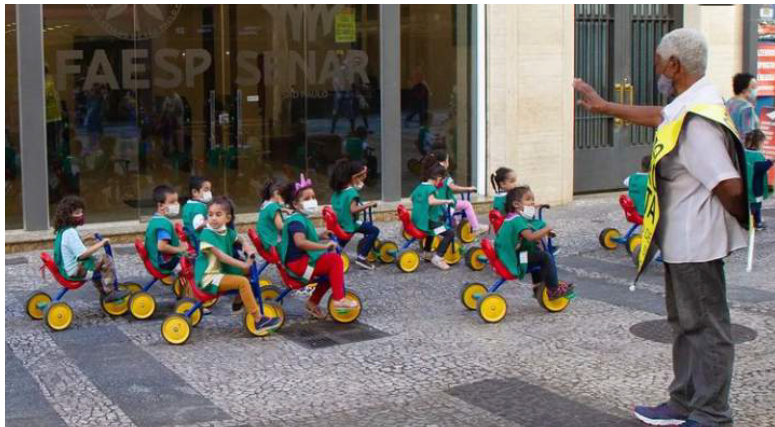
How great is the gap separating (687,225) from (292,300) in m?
4.92

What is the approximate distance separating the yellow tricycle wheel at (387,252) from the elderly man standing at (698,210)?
5976 mm

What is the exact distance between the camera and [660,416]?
20.0 feet

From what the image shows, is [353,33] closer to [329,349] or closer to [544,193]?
[544,193]

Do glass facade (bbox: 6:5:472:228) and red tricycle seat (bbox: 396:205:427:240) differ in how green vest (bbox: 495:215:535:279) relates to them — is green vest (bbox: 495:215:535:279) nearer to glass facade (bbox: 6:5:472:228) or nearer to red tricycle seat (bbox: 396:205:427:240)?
red tricycle seat (bbox: 396:205:427:240)

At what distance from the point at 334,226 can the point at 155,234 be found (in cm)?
219

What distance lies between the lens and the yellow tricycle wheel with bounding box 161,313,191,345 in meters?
8.30

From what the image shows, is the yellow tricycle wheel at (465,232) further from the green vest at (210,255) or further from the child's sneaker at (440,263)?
the green vest at (210,255)

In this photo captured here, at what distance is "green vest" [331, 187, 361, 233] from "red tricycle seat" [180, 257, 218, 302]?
2.06 meters

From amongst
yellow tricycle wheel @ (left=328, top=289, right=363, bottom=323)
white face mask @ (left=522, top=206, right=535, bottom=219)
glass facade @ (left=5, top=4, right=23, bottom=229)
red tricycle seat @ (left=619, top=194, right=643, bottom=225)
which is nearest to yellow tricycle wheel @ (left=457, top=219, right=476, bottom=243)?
red tricycle seat @ (left=619, top=194, right=643, bottom=225)

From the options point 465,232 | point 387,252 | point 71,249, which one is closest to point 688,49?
point 71,249

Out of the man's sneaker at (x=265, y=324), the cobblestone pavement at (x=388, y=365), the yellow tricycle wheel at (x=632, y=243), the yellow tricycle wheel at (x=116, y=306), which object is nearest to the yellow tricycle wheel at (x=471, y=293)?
the cobblestone pavement at (x=388, y=365)

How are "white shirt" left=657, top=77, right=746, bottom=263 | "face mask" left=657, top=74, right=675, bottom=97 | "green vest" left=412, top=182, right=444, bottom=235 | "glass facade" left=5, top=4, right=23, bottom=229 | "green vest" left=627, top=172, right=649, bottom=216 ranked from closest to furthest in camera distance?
"white shirt" left=657, top=77, right=746, bottom=263
"face mask" left=657, top=74, right=675, bottom=97
"green vest" left=627, top=172, right=649, bottom=216
"green vest" left=412, top=182, right=444, bottom=235
"glass facade" left=5, top=4, right=23, bottom=229

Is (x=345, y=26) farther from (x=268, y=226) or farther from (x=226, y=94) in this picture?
(x=268, y=226)

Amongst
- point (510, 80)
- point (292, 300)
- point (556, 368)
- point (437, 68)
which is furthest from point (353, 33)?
point (556, 368)
